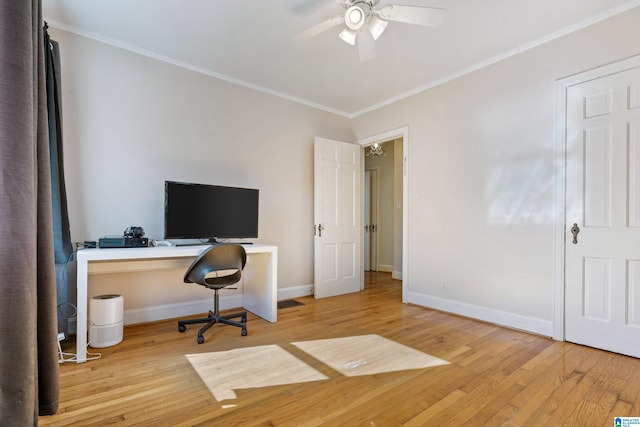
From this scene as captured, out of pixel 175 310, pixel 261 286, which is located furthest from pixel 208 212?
pixel 175 310

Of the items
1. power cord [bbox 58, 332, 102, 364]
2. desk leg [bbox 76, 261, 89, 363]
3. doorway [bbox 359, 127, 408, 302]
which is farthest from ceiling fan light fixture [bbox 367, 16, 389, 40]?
doorway [bbox 359, 127, 408, 302]

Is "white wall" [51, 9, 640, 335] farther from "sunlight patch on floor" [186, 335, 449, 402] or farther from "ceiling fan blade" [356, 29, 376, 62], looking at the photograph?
"ceiling fan blade" [356, 29, 376, 62]

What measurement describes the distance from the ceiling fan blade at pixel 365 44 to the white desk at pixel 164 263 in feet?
6.67

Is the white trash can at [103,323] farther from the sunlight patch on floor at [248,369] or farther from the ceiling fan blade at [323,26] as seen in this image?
the ceiling fan blade at [323,26]

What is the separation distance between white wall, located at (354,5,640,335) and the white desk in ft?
6.18

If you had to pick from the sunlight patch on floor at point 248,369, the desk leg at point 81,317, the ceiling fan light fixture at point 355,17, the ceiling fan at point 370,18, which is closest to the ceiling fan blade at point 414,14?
the ceiling fan at point 370,18

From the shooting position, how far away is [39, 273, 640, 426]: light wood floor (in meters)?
1.69

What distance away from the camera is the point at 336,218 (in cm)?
463

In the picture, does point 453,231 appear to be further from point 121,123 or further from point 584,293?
point 121,123

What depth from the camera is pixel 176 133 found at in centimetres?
346

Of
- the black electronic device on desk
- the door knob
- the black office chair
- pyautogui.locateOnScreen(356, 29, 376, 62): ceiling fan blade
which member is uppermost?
pyautogui.locateOnScreen(356, 29, 376, 62): ceiling fan blade

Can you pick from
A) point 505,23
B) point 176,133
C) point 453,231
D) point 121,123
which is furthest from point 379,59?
point 121,123

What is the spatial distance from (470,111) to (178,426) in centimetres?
382

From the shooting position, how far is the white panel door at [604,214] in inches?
98.0
